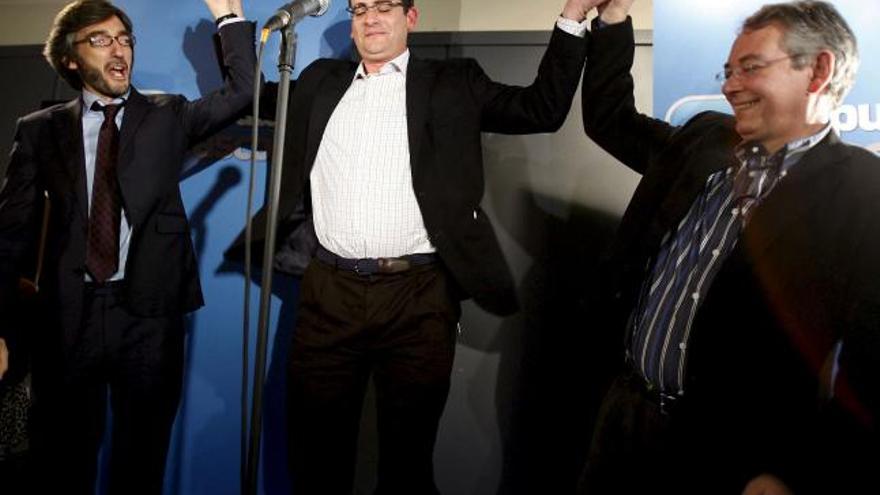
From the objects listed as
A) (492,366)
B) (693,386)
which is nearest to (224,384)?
(492,366)

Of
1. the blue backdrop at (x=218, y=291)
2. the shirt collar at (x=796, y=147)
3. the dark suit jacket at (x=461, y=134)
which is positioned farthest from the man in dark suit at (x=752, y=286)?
the blue backdrop at (x=218, y=291)

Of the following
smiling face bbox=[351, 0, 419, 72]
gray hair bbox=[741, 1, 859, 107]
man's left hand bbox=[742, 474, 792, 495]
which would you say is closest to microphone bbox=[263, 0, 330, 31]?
smiling face bbox=[351, 0, 419, 72]

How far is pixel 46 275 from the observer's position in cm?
190

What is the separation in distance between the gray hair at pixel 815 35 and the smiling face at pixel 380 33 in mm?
950

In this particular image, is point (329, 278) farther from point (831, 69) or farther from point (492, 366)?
point (831, 69)

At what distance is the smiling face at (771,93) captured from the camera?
1.38m

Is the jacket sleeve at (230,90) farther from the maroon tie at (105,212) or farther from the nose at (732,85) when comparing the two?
the nose at (732,85)

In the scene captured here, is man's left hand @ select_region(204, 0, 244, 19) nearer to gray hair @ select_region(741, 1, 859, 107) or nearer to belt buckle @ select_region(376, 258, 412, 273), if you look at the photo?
belt buckle @ select_region(376, 258, 412, 273)

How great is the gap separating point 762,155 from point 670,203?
0.74 feet

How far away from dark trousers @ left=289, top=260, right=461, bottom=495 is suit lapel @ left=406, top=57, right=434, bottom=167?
1.17ft

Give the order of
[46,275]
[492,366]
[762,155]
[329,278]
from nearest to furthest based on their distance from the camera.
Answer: [762,155] → [329,278] → [46,275] → [492,366]

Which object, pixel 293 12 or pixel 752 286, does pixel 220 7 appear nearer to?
pixel 293 12

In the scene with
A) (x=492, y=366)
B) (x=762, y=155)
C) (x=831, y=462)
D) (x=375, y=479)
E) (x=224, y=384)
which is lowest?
(x=375, y=479)

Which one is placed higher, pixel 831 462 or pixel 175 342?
pixel 831 462
